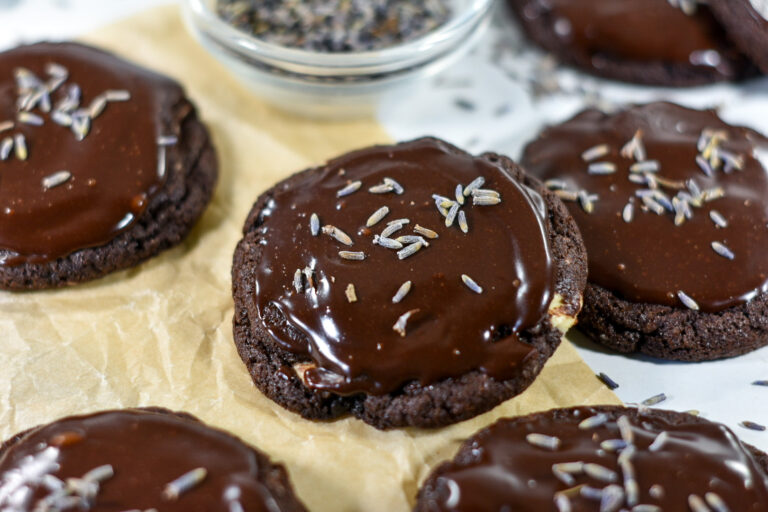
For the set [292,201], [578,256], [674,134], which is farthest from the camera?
[674,134]

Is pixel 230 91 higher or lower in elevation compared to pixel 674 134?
lower

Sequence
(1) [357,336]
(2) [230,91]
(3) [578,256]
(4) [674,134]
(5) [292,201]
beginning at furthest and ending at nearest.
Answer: (2) [230,91] < (4) [674,134] < (5) [292,201] < (3) [578,256] < (1) [357,336]

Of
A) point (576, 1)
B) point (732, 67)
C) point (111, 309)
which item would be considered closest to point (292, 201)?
point (111, 309)

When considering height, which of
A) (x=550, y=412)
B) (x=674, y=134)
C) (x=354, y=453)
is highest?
(x=674, y=134)

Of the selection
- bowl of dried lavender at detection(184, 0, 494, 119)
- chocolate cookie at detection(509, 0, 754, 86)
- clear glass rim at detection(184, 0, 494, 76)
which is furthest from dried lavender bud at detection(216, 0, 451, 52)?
chocolate cookie at detection(509, 0, 754, 86)

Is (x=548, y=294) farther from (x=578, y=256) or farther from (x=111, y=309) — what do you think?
(x=111, y=309)

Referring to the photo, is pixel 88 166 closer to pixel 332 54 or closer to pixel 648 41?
pixel 332 54

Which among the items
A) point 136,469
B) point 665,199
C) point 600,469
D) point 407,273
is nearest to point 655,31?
point 665,199
